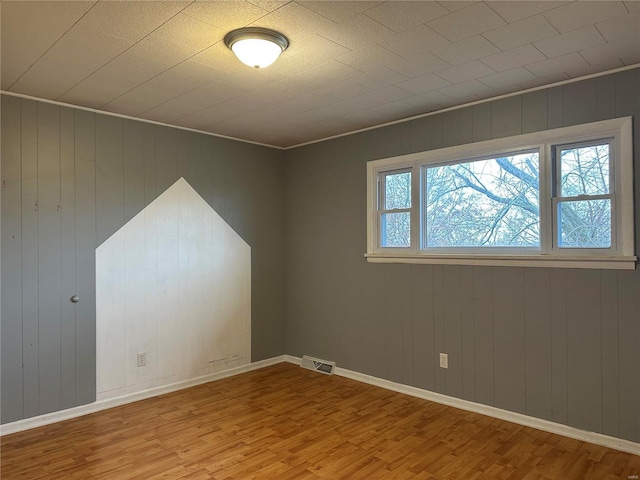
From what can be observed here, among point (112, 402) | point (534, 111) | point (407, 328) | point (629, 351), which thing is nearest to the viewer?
point (629, 351)

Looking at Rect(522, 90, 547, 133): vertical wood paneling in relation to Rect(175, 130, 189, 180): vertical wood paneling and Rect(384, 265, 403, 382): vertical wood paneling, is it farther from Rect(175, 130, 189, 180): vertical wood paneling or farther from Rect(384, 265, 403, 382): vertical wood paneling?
Rect(175, 130, 189, 180): vertical wood paneling

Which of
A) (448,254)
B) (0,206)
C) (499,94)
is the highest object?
(499,94)

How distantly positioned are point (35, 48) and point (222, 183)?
7.14 ft

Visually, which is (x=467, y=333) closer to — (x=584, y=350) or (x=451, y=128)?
(x=584, y=350)

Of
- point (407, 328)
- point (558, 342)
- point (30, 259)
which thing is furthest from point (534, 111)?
point (30, 259)

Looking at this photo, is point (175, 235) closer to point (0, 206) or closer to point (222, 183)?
point (222, 183)

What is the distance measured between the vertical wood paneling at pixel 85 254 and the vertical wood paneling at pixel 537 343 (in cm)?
344

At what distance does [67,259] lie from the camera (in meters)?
3.45

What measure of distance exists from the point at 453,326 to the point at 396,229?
1031mm

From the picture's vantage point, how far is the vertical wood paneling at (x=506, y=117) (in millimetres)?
3250

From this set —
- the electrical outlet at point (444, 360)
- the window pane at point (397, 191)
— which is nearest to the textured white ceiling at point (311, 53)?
the window pane at point (397, 191)

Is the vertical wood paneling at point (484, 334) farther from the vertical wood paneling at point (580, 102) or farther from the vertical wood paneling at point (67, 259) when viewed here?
the vertical wood paneling at point (67, 259)

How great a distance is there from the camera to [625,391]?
2.79m

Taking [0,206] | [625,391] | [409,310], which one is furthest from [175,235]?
[625,391]
